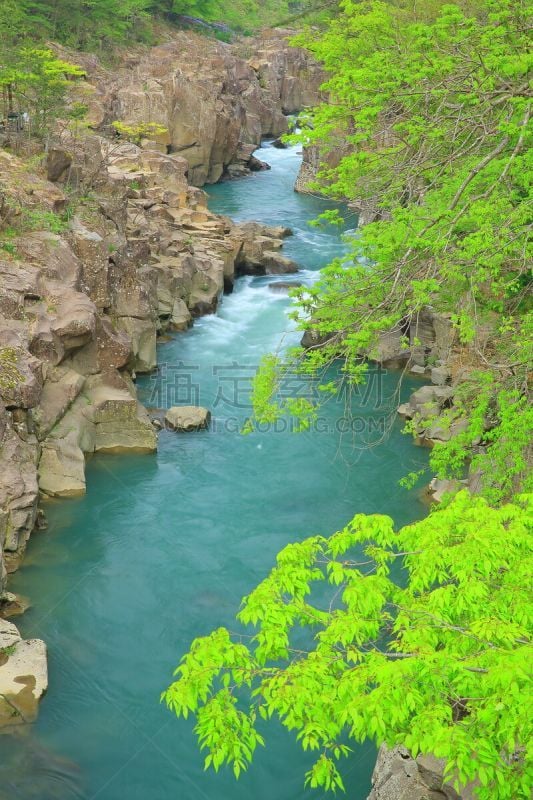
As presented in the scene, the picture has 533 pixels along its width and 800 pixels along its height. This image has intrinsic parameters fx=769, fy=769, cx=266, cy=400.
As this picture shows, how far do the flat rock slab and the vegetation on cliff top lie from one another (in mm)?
5294

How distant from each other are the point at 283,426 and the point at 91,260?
240 inches

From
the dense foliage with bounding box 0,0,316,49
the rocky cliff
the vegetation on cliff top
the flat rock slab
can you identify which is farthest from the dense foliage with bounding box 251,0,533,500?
the dense foliage with bounding box 0,0,316,49

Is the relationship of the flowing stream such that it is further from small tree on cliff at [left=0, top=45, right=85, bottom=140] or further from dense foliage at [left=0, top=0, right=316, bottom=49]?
dense foliage at [left=0, top=0, right=316, bottom=49]

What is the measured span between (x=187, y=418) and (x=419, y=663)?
12.7 m

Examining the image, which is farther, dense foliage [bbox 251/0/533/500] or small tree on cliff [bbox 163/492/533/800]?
dense foliage [bbox 251/0/533/500]

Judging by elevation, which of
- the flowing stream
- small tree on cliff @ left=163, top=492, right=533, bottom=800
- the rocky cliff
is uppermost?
small tree on cliff @ left=163, top=492, right=533, bottom=800

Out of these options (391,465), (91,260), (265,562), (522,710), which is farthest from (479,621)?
(91,260)

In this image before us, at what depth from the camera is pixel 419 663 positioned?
15.5 feet

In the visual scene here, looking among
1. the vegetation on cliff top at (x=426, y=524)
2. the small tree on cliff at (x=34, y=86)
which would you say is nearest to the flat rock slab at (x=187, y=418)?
the vegetation on cliff top at (x=426, y=524)

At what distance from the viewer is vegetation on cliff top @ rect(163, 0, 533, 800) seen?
4.70 m

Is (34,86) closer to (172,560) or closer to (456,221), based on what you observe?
(172,560)

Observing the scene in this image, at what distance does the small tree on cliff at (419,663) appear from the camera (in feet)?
14.4

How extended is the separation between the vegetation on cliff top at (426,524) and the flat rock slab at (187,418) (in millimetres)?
5294

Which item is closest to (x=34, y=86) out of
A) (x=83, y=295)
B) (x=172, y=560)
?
(x=83, y=295)
